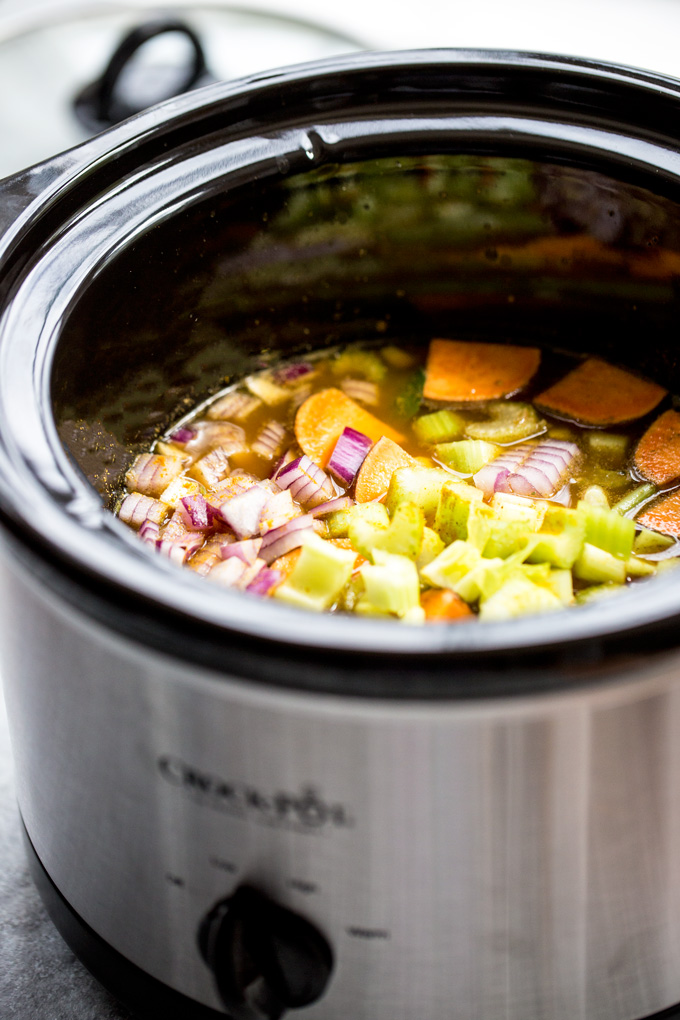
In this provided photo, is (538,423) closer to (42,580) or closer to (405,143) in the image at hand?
(405,143)

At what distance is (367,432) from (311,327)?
215 mm

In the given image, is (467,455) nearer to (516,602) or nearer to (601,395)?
(601,395)

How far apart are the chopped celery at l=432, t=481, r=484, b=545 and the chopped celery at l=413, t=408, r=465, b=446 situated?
11.5 inches

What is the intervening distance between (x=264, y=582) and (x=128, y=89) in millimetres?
1545

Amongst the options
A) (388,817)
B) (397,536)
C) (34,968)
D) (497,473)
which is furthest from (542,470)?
(34,968)

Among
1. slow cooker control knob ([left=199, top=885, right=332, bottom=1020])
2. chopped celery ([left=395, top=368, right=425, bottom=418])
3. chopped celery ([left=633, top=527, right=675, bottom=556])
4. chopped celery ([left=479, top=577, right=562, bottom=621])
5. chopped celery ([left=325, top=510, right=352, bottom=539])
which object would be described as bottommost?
slow cooker control knob ([left=199, top=885, right=332, bottom=1020])

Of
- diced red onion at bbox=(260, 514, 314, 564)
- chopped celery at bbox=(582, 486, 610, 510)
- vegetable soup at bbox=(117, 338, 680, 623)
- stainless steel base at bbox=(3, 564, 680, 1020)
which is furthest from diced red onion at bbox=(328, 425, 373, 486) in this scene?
stainless steel base at bbox=(3, 564, 680, 1020)

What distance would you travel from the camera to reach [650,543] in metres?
1.45

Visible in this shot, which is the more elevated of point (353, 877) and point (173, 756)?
point (173, 756)

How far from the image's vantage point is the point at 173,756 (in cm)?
85

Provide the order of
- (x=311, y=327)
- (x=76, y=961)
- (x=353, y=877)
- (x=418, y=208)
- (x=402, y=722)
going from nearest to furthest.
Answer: (x=402, y=722)
(x=353, y=877)
(x=76, y=961)
(x=418, y=208)
(x=311, y=327)

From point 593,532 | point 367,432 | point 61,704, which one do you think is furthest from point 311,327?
point 61,704

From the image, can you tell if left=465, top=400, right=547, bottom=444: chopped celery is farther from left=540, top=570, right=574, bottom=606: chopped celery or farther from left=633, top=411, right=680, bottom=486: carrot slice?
left=540, top=570, right=574, bottom=606: chopped celery

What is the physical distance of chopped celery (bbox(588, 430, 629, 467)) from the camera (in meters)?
1.62
